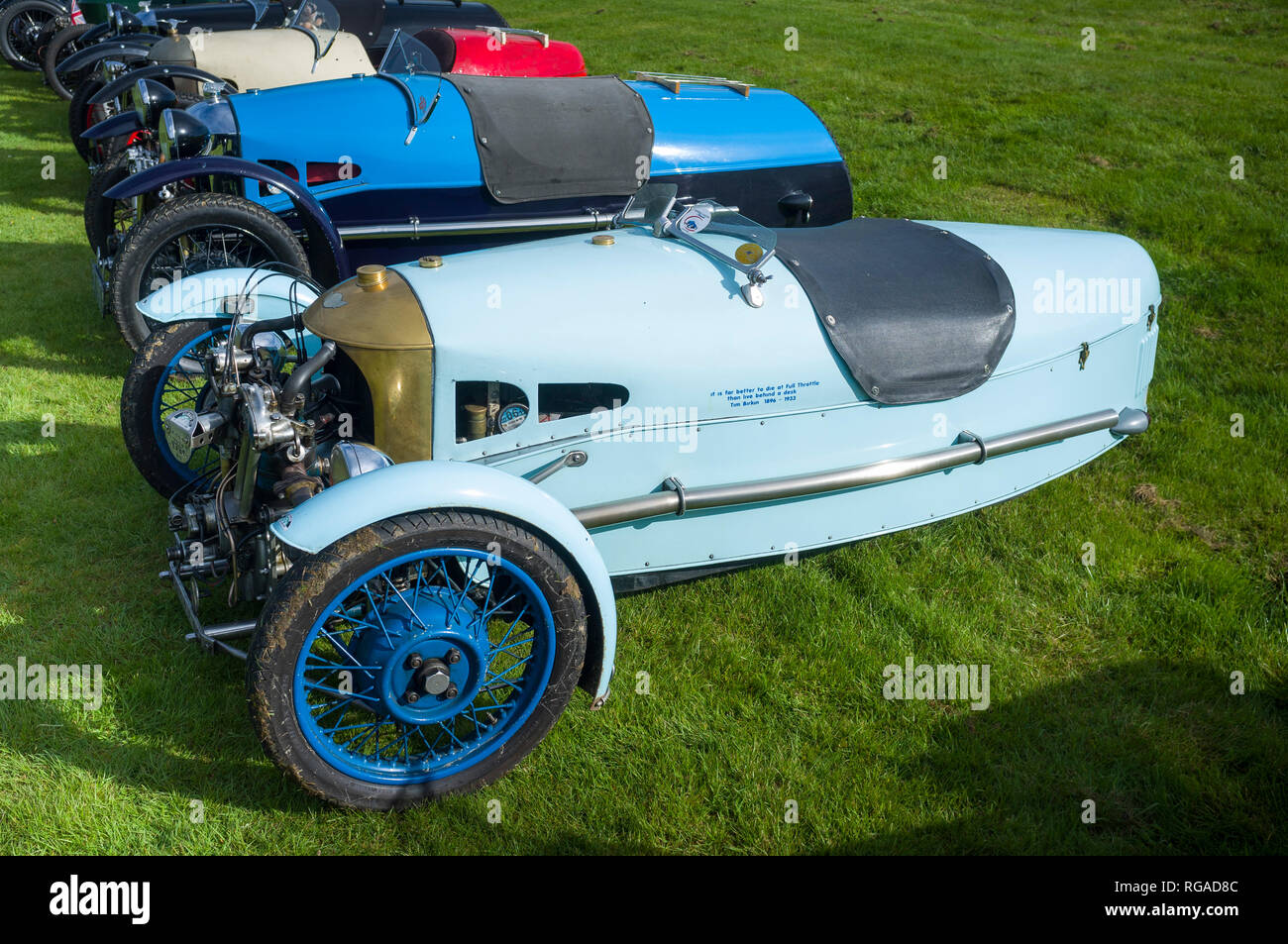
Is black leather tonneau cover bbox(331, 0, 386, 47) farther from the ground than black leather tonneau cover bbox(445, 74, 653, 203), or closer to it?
farther from the ground

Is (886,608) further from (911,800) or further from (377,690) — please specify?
(377,690)

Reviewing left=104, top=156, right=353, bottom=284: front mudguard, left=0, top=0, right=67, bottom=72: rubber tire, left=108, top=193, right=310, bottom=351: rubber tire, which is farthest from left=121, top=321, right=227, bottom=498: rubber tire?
left=0, top=0, right=67, bottom=72: rubber tire

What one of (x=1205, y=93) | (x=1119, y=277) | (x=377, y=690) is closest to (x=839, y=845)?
(x=377, y=690)

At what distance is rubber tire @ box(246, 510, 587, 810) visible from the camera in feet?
8.54

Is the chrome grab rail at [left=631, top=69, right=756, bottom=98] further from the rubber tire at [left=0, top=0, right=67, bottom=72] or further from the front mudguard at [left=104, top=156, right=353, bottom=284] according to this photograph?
the rubber tire at [left=0, top=0, right=67, bottom=72]

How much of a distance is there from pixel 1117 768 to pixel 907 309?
68.6 inches

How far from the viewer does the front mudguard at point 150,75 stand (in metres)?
6.64

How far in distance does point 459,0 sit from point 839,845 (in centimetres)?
903

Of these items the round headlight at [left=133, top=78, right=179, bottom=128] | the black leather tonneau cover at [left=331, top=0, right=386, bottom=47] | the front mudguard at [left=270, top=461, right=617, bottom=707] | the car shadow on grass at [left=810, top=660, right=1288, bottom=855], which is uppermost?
the black leather tonneau cover at [left=331, top=0, right=386, bottom=47]

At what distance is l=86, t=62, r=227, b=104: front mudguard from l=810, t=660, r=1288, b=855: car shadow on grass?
635 centimetres

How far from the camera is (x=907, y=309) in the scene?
368cm

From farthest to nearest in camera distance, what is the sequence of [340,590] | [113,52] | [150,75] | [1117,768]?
[113,52] → [150,75] → [1117,768] → [340,590]

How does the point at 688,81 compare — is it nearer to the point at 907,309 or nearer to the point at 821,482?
the point at 907,309

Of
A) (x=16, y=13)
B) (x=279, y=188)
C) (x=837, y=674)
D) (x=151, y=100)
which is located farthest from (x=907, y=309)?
(x=16, y=13)
